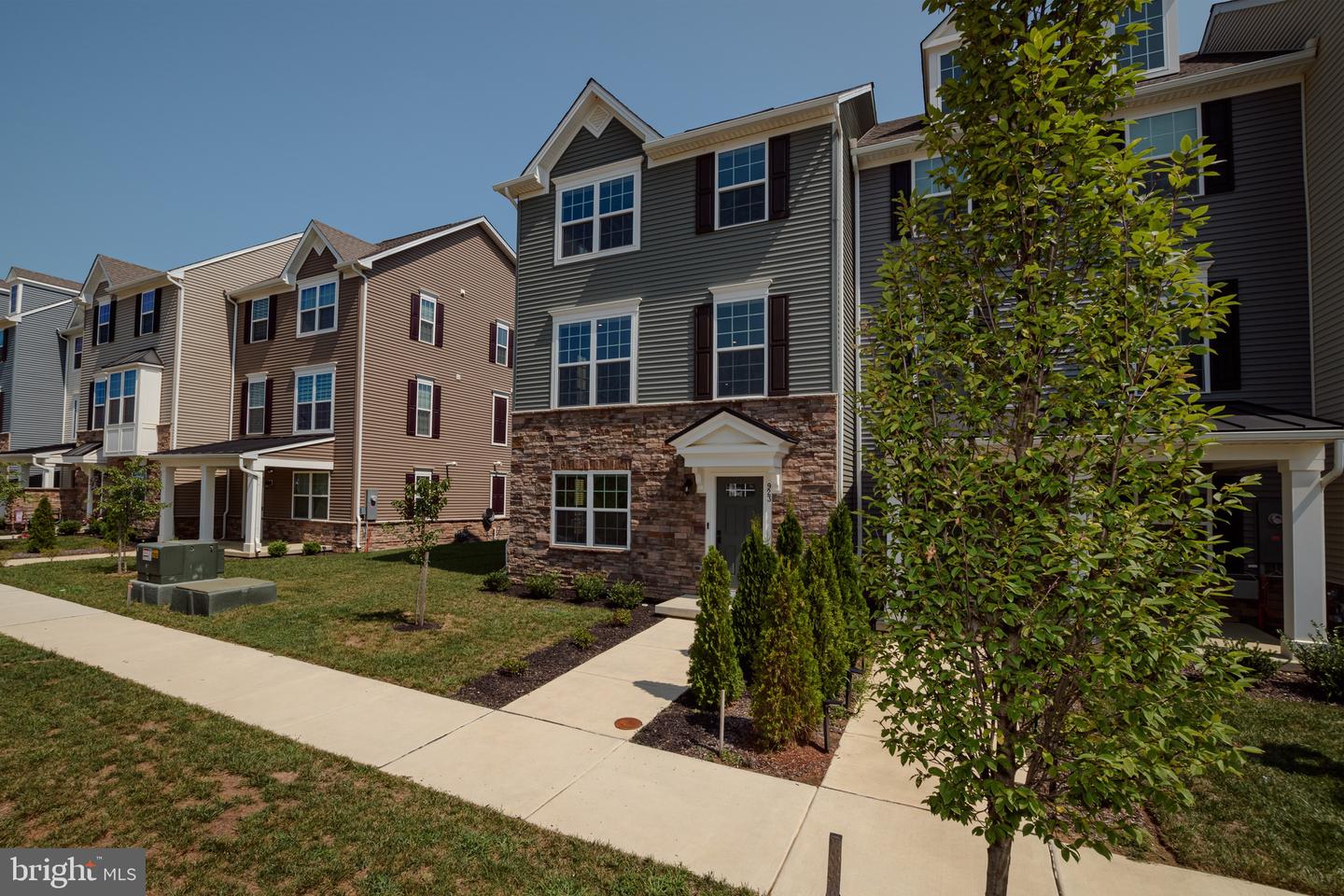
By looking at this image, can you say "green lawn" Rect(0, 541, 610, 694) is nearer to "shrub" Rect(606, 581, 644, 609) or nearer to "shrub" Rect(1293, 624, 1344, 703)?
"shrub" Rect(606, 581, 644, 609)

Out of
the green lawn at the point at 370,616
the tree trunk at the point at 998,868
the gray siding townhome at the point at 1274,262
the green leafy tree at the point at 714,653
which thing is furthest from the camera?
the gray siding townhome at the point at 1274,262

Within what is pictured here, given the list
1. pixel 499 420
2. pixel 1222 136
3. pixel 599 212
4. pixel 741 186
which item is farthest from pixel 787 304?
pixel 499 420

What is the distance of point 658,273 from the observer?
13.6 m

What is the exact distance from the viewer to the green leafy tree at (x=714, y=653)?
693cm

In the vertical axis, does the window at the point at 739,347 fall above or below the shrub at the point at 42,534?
above

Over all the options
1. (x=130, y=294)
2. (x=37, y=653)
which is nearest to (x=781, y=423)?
(x=37, y=653)

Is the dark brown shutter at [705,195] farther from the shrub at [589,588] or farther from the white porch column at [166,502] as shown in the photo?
the white porch column at [166,502]

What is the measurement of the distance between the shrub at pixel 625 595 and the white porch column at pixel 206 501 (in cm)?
1642

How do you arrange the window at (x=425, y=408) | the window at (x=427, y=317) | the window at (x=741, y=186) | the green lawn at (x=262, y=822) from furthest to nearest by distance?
the window at (x=427, y=317), the window at (x=425, y=408), the window at (x=741, y=186), the green lawn at (x=262, y=822)

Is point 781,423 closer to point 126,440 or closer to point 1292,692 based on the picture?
point 1292,692

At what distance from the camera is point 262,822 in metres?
4.62

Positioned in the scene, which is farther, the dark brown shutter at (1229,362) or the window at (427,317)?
the window at (427,317)

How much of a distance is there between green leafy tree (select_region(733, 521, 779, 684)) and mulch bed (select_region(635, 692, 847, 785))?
88cm

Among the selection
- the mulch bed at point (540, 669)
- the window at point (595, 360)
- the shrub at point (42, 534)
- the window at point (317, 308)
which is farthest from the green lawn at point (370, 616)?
the window at point (317, 308)
